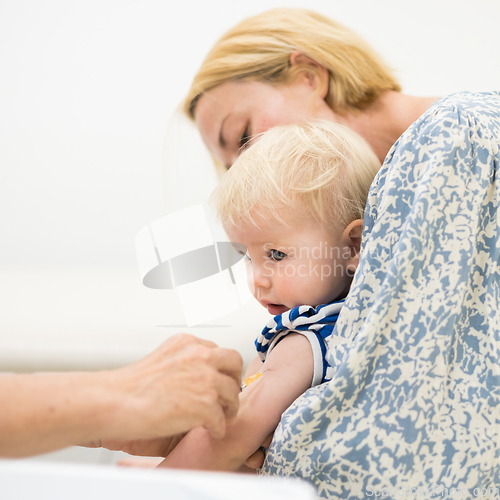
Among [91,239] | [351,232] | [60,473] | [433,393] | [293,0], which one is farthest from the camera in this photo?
[293,0]

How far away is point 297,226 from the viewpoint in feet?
2.33

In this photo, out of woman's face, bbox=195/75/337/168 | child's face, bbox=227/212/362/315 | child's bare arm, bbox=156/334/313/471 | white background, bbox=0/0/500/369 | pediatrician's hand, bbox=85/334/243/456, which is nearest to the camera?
pediatrician's hand, bbox=85/334/243/456

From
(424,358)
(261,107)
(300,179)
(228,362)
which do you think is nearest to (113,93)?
(261,107)

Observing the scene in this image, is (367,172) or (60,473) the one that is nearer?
(60,473)

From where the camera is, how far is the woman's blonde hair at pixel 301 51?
125cm

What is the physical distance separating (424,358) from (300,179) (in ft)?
1.06

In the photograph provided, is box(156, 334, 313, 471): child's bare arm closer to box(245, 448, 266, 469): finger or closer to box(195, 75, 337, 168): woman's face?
box(245, 448, 266, 469): finger

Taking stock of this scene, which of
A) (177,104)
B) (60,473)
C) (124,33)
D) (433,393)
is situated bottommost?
(433,393)

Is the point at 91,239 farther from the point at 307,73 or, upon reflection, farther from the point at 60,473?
the point at 60,473

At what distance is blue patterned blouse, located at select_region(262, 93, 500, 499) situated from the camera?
1.65ft

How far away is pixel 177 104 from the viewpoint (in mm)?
1679

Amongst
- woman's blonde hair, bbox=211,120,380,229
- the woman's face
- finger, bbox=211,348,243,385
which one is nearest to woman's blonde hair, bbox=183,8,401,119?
the woman's face

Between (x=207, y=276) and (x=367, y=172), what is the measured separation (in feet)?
1.63

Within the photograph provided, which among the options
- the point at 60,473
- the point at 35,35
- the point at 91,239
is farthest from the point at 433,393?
the point at 35,35
